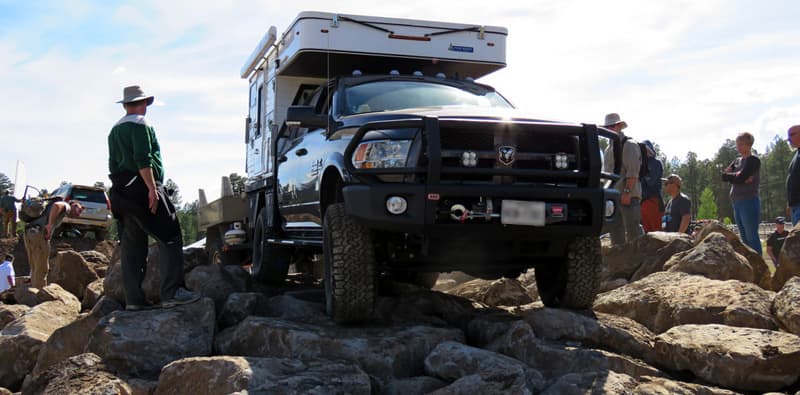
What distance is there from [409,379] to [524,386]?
797 millimetres

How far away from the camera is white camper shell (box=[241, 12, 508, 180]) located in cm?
773

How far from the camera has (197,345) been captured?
509cm

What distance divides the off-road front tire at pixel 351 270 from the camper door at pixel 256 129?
423 cm

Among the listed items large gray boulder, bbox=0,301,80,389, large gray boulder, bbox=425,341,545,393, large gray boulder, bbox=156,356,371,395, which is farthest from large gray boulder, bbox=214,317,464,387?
large gray boulder, bbox=0,301,80,389

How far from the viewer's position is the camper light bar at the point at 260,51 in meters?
8.87

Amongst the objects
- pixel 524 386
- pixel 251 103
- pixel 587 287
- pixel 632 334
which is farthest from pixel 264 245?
pixel 524 386

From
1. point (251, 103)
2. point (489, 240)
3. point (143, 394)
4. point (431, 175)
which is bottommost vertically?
point (143, 394)

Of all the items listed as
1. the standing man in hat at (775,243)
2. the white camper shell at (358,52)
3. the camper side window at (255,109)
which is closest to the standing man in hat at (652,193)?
the standing man in hat at (775,243)

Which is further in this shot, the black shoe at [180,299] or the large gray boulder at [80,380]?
the black shoe at [180,299]

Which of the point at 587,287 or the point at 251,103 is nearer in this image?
the point at 587,287

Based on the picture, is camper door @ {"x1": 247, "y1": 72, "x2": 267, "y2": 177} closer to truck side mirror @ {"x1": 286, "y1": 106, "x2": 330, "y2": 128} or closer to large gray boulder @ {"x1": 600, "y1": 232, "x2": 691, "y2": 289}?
A: truck side mirror @ {"x1": 286, "y1": 106, "x2": 330, "y2": 128}

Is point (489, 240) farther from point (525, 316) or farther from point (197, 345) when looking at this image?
point (197, 345)

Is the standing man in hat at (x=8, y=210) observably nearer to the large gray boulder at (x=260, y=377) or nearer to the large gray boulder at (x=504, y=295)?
the large gray boulder at (x=504, y=295)

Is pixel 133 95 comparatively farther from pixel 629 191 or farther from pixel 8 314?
pixel 629 191
